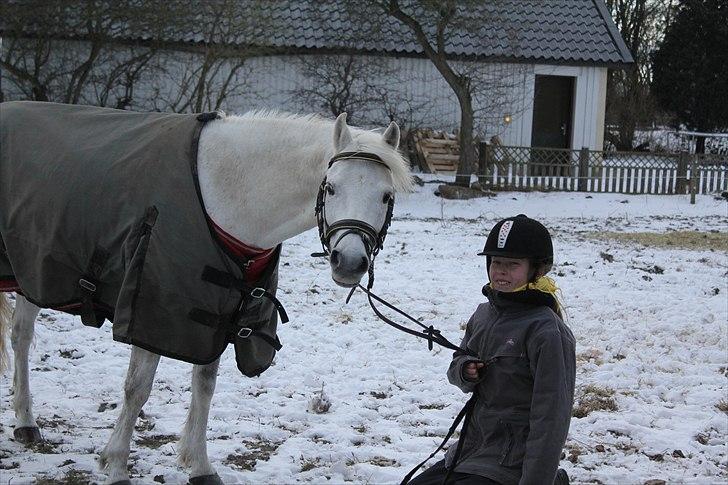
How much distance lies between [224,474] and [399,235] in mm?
7113

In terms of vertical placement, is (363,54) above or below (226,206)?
above

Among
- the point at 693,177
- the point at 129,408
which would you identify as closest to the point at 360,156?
the point at 129,408

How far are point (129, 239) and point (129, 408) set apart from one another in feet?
2.64

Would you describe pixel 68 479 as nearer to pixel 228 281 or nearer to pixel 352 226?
pixel 228 281

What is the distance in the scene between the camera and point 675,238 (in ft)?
36.3

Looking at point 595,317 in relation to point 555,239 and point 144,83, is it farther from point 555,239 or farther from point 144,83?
point 144,83

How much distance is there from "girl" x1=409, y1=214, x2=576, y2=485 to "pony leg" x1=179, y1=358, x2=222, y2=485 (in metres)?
1.53

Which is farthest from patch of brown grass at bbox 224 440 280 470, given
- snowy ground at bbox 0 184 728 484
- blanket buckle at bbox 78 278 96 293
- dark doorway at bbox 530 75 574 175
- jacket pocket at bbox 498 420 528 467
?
dark doorway at bbox 530 75 574 175

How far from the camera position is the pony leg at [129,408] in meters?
3.77

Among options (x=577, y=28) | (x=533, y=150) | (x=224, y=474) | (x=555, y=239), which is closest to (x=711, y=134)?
(x=577, y=28)

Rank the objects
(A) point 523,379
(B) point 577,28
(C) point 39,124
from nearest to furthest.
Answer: (A) point 523,379
(C) point 39,124
(B) point 577,28

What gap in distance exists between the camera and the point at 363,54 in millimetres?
19719

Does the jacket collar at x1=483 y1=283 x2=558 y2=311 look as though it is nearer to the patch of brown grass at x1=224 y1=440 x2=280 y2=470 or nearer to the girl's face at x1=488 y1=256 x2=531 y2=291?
the girl's face at x1=488 y1=256 x2=531 y2=291

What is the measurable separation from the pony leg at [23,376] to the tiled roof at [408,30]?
1365cm
